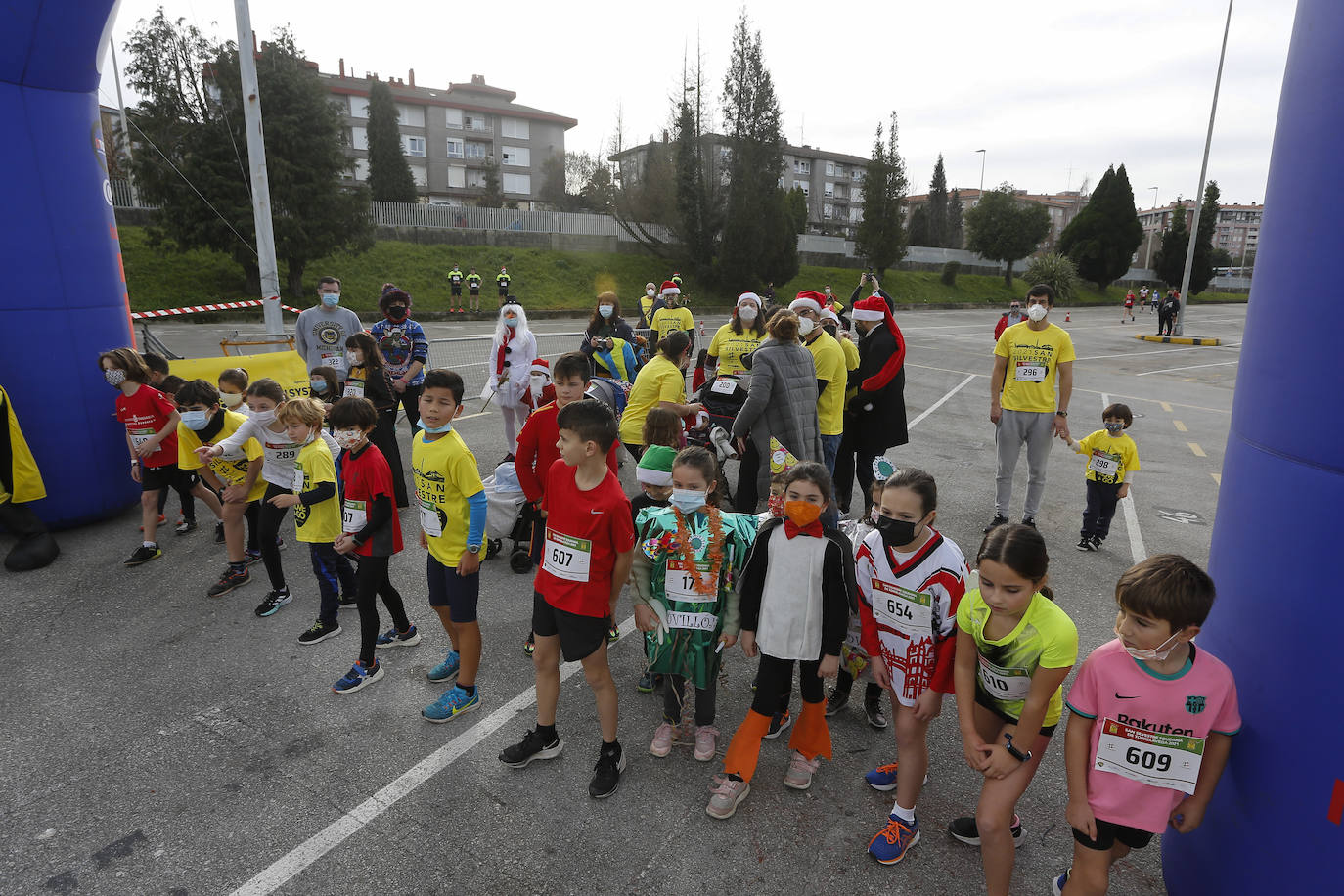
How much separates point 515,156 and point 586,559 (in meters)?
71.8

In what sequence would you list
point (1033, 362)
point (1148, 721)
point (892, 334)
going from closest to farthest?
point (1148, 721), point (1033, 362), point (892, 334)

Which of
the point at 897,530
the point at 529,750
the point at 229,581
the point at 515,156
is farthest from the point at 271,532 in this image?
the point at 515,156

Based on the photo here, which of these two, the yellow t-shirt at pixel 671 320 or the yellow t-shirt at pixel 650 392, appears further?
the yellow t-shirt at pixel 671 320

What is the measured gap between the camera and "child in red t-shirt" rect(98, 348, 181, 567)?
584cm

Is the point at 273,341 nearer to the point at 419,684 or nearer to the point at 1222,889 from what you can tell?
the point at 419,684

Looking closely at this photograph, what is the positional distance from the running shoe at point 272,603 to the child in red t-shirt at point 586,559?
2.70m

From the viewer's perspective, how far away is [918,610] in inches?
117

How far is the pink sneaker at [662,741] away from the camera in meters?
3.59

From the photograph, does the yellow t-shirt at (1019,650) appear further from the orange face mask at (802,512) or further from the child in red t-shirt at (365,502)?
the child in red t-shirt at (365,502)

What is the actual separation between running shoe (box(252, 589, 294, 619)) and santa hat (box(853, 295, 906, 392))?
16.1ft

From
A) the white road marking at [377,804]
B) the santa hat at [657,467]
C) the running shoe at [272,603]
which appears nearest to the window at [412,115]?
the running shoe at [272,603]

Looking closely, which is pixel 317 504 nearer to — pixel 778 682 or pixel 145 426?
pixel 145 426

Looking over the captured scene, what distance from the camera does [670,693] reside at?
372 centimetres

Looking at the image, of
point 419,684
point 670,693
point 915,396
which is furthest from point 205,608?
point 915,396
